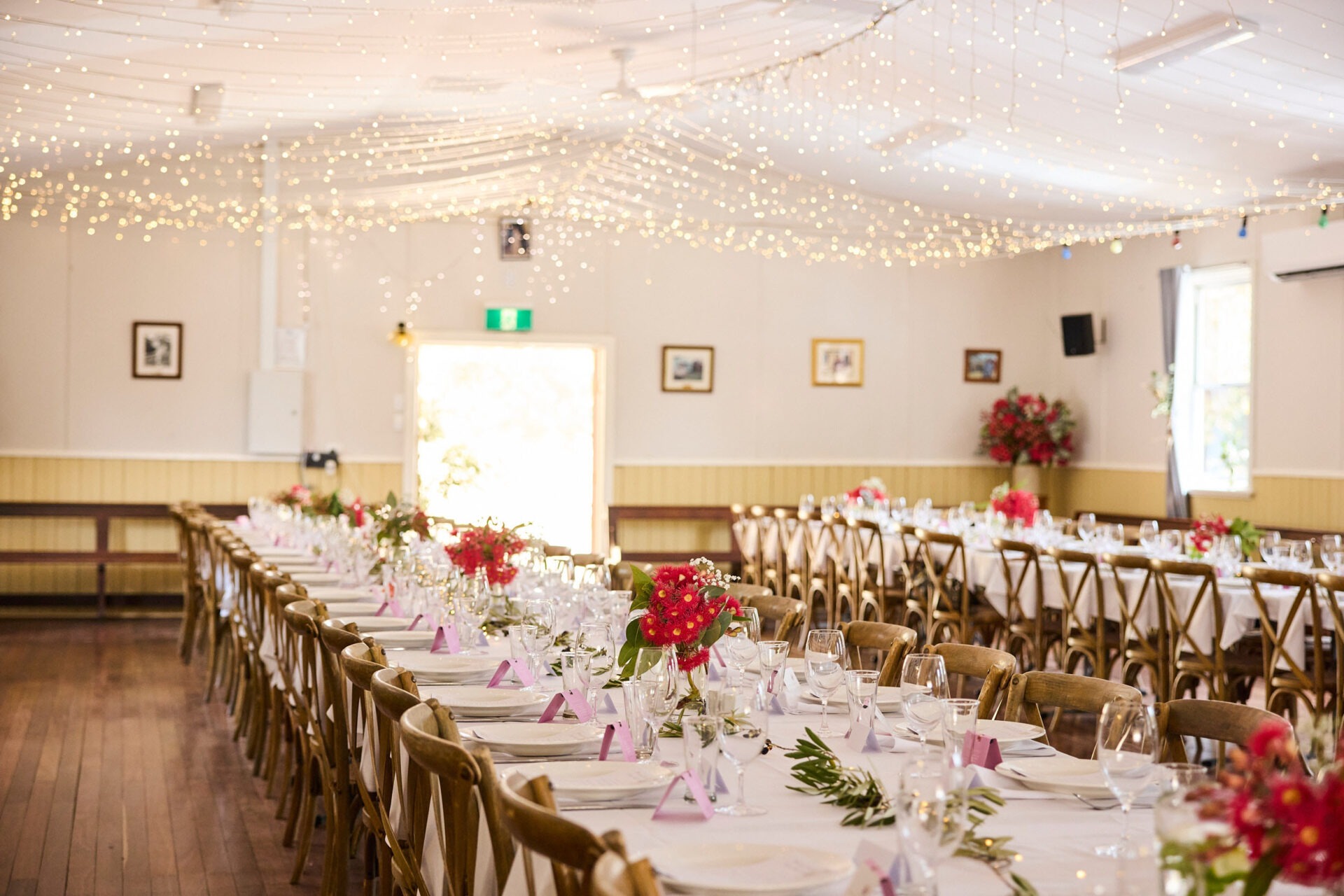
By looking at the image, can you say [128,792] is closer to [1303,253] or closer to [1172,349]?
[1303,253]

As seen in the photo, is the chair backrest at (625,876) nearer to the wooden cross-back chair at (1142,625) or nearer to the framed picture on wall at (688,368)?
the wooden cross-back chair at (1142,625)

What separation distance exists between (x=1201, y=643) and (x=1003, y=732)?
3.43m

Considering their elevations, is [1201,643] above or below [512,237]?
below

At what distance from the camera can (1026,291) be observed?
12.9m

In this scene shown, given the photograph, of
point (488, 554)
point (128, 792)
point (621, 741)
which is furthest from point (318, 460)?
point (621, 741)

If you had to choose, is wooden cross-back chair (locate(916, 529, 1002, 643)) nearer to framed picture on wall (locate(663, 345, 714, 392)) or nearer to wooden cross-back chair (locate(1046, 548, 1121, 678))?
wooden cross-back chair (locate(1046, 548, 1121, 678))

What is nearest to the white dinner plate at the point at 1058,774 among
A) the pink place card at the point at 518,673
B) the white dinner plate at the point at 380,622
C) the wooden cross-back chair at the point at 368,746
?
the pink place card at the point at 518,673

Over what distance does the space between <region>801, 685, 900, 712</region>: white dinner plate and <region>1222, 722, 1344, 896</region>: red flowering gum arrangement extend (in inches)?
70.6

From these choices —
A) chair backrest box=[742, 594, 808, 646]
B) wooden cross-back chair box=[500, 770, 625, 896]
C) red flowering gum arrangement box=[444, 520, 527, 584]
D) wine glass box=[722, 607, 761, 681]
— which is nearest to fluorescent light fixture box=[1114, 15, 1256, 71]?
chair backrest box=[742, 594, 808, 646]

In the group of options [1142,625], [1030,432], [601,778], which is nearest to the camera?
[601,778]

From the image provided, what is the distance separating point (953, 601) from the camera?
313 inches

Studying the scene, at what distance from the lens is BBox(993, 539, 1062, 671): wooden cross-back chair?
6.76m

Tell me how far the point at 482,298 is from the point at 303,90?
3.26 metres

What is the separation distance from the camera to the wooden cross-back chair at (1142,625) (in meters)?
5.91
